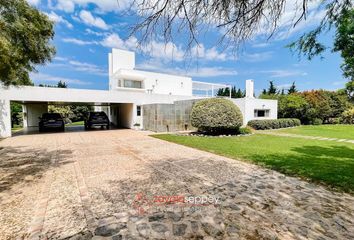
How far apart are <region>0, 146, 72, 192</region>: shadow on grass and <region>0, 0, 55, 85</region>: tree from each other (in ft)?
8.72

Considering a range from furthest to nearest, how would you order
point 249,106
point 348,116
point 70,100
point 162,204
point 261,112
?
point 348,116, point 261,112, point 249,106, point 70,100, point 162,204

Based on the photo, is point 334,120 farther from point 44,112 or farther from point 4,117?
point 44,112

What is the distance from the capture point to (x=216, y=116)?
14.1 meters

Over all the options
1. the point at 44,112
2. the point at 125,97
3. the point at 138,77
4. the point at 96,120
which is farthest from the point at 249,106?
the point at 44,112

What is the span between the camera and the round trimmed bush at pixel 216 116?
14102mm

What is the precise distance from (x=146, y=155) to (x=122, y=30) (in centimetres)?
575

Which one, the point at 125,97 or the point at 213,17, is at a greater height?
the point at 125,97

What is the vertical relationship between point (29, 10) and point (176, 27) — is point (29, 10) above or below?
above

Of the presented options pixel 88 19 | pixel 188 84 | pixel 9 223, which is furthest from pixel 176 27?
pixel 188 84

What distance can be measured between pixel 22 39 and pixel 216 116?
11.3m

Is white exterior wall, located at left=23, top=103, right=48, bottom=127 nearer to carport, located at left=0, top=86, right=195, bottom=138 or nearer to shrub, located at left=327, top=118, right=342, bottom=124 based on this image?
carport, located at left=0, top=86, right=195, bottom=138

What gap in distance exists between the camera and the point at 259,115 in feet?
72.0

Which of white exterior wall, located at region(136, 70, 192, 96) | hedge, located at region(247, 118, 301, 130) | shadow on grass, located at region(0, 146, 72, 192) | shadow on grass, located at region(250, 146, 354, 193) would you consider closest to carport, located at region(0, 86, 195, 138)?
shadow on grass, located at region(0, 146, 72, 192)

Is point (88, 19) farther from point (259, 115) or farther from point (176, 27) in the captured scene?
point (259, 115)
